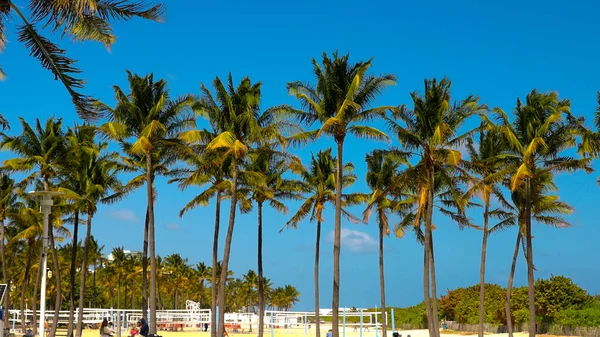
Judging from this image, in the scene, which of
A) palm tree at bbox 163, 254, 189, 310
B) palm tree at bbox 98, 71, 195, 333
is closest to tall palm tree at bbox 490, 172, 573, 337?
palm tree at bbox 98, 71, 195, 333

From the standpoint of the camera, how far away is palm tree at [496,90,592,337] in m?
32.2

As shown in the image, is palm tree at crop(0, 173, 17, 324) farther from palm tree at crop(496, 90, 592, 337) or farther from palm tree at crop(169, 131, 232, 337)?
palm tree at crop(496, 90, 592, 337)

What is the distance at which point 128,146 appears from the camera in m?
40.6

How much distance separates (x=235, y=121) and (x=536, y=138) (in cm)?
1324

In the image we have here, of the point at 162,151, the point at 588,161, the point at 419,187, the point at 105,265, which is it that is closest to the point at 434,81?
the point at 419,187

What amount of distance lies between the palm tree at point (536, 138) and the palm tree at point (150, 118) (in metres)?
15.2

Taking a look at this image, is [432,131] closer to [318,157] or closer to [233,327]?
[318,157]

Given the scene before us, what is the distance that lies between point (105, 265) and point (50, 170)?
6248cm

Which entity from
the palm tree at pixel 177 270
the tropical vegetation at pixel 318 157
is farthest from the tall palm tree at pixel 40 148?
the palm tree at pixel 177 270

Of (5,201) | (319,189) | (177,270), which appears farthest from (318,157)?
(177,270)

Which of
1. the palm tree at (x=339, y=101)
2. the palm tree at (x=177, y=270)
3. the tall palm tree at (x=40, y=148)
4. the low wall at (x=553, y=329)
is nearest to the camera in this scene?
the palm tree at (x=339, y=101)

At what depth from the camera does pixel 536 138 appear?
105ft

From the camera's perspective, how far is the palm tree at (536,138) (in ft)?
106

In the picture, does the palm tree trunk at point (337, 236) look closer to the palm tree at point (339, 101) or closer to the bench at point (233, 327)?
the palm tree at point (339, 101)
